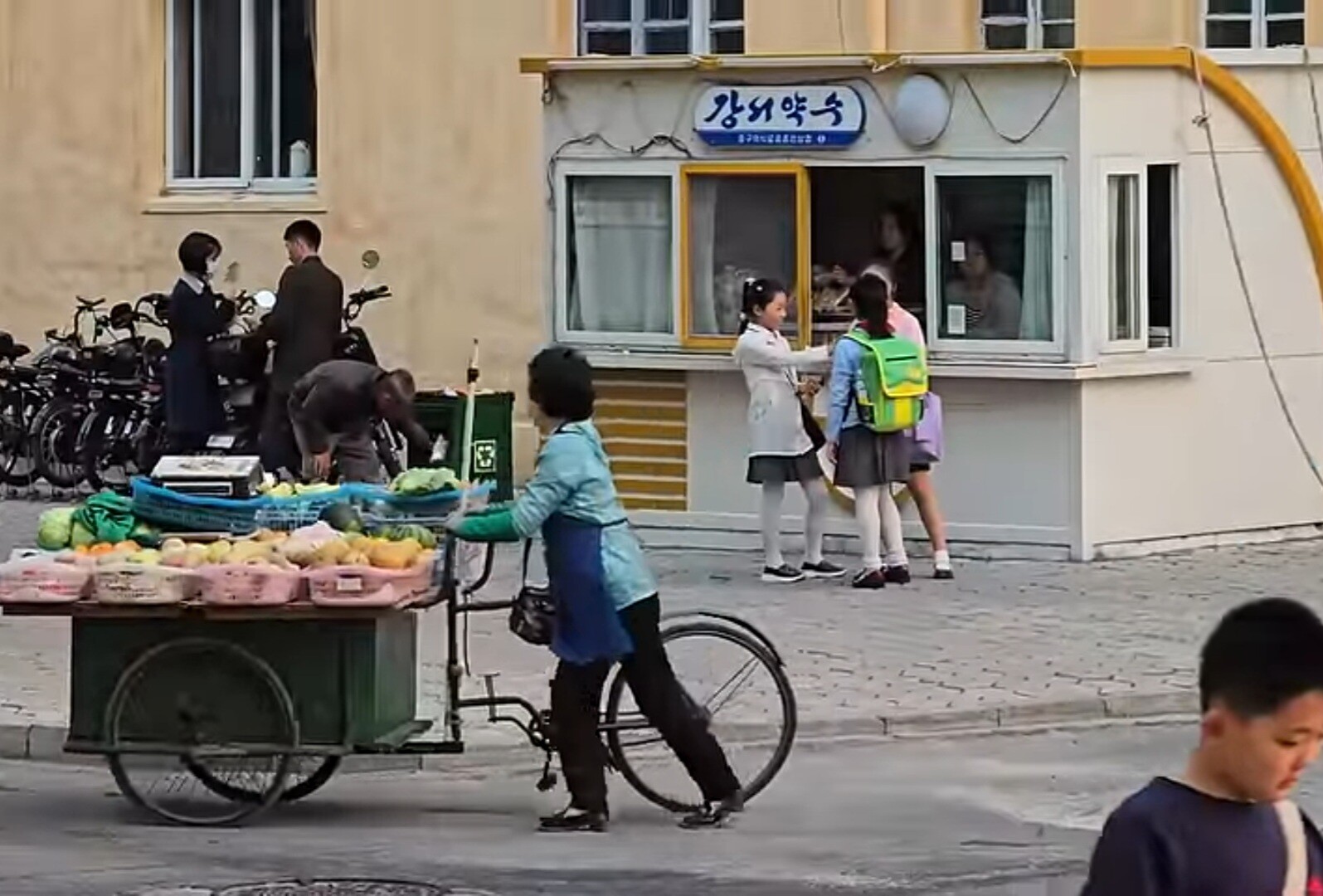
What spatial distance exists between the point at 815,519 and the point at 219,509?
601cm

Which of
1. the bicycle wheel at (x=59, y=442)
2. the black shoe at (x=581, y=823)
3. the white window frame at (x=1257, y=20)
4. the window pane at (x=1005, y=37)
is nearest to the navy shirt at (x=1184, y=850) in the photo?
the black shoe at (x=581, y=823)

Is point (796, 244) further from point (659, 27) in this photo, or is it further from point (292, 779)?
point (292, 779)

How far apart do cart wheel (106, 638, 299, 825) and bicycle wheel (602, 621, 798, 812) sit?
1.14 metres

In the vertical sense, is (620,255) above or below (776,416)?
above

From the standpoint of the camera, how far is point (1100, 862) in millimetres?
3760

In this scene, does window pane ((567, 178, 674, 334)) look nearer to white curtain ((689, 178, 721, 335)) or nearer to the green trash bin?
white curtain ((689, 178, 721, 335))

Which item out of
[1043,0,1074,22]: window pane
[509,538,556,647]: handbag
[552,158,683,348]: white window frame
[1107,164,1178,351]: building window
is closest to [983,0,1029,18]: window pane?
[1043,0,1074,22]: window pane

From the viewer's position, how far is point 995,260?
55.0 ft

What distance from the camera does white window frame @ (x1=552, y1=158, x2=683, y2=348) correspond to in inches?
688

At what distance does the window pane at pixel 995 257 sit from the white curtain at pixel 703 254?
1413mm

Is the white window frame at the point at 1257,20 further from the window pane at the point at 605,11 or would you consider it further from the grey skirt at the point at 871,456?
the grey skirt at the point at 871,456

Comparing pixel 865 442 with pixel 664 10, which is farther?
pixel 664 10

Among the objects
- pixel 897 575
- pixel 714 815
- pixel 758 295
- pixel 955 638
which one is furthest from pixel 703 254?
pixel 714 815

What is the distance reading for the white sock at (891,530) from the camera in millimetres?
15844
